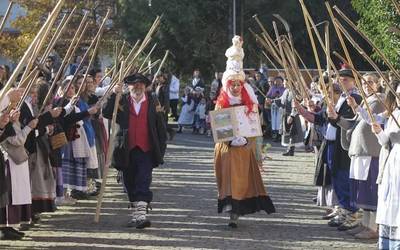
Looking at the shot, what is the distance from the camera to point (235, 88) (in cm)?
1073

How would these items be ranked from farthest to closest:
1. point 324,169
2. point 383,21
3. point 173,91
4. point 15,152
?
1. point 173,91
2. point 383,21
3. point 324,169
4. point 15,152

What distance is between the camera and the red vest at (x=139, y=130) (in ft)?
34.3

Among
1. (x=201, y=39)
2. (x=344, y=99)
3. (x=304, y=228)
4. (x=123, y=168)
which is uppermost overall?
(x=201, y=39)

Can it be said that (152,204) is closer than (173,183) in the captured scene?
Yes

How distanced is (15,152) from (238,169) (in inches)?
112

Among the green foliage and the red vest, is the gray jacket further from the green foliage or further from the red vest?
the green foliage

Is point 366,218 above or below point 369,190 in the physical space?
below

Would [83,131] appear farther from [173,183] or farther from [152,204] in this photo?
[173,183]

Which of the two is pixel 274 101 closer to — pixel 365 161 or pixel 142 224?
pixel 142 224

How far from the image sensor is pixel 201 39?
36250 mm

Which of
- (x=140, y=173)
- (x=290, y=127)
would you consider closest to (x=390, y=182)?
(x=140, y=173)

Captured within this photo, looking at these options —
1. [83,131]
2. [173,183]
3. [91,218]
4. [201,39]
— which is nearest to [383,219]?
[91,218]

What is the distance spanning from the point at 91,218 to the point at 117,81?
1818 millimetres

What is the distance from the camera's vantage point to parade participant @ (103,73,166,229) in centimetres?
1041
